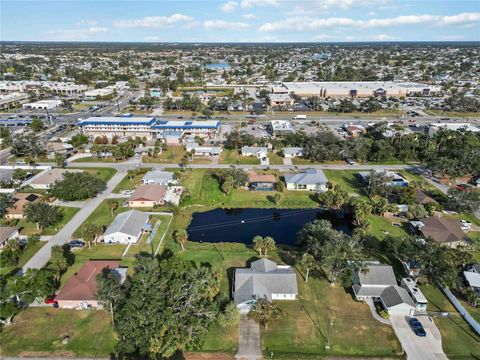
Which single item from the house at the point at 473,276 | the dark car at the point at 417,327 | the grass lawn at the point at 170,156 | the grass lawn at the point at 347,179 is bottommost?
the grass lawn at the point at 170,156

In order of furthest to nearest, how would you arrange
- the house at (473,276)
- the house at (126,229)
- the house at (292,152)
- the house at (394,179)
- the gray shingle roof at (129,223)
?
the house at (292,152)
the house at (394,179)
the gray shingle roof at (129,223)
the house at (126,229)
the house at (473,276)

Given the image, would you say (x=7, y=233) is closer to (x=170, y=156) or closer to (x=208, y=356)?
(x=208, y=356)

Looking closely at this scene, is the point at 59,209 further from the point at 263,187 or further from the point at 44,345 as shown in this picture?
the point at 263,187

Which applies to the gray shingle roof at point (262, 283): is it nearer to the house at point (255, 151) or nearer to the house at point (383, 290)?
the house at point (383, 290)

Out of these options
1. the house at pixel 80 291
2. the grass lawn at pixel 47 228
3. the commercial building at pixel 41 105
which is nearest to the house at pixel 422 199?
the house at pixel 80 291

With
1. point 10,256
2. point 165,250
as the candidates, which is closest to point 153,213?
point 165,250

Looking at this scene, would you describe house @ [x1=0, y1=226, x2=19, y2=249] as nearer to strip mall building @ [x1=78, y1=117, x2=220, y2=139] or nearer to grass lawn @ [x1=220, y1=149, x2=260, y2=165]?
grass lawn @ [x1=220, y1=149, x2=260, y2=165]

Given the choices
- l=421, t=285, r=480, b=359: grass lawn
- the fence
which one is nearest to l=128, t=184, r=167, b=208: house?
l=421, t=285, r=480, b=359: grass lawn

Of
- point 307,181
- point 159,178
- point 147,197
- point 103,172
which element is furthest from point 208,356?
point 103,172
